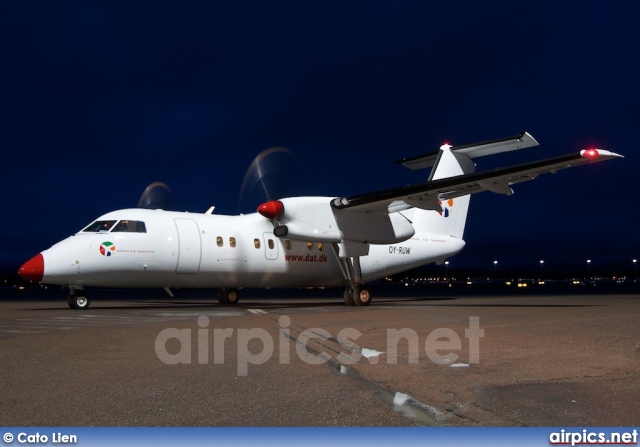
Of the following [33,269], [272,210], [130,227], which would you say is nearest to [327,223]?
[272,210]

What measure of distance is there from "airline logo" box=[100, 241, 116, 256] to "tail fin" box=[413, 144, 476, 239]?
12.4 metres

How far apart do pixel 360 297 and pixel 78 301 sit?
31.7 feet

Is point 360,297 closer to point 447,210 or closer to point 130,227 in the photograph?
point 447,210

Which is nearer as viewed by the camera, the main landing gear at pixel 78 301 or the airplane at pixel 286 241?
the airplane at pixel 286 241

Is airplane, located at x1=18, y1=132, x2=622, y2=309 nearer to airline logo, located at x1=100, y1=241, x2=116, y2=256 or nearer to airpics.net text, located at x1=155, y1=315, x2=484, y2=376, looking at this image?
airline logo, located at x1=100, y1=241, x2=116, y2=256

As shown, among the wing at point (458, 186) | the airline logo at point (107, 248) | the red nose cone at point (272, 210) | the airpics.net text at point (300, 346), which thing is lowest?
the airpics.net text at point (300, 346)

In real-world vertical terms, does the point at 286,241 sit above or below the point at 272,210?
below

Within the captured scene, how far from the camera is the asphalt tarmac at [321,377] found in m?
4.23

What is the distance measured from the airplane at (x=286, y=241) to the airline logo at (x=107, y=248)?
31mm

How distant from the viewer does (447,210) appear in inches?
983

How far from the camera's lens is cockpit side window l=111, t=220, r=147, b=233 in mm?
17828

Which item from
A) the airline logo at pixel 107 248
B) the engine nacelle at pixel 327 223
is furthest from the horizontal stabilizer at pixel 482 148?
the airline logo at pixel 107 248

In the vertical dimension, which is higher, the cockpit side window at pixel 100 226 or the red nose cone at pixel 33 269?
the cockpit side window at pixel 100 226

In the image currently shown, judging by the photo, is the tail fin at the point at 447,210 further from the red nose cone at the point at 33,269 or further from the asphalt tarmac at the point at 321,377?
the red nose cone at the point at 33,269
